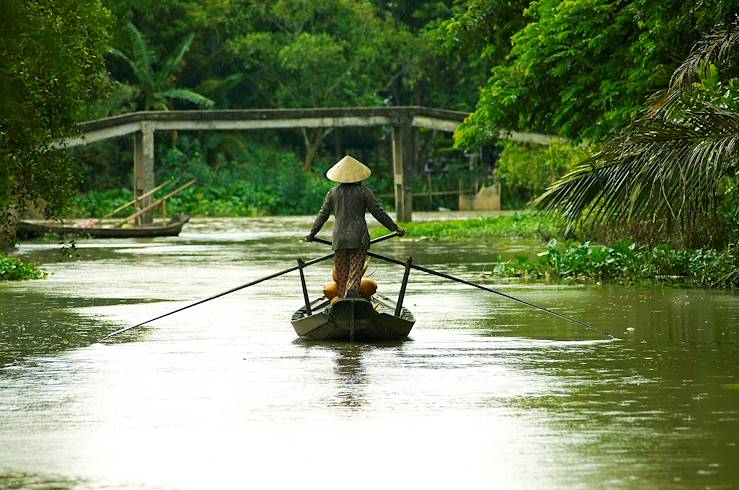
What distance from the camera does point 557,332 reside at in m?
16.9

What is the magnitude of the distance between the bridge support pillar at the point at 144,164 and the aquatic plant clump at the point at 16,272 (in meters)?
22.0

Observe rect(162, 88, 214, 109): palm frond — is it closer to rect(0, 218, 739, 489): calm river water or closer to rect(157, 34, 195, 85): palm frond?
rect(157, 34, 195, 85): palm frond

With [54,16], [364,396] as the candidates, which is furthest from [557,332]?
[54,16]

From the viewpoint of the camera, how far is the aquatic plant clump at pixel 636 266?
2233cm

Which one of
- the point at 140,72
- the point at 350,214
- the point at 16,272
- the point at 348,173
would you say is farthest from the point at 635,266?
the point at 140,72

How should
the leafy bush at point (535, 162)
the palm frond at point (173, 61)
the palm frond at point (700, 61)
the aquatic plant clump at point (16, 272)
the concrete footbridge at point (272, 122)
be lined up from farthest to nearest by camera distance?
the palm frond at point (173, 61)
the concrete footbridge at point (272, 122)
the leafy bush at point (535, 162)
the aquatic plant clump at point (16, 272)
the palm frond at point (700, 61)

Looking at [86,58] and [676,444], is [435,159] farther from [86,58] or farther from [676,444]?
[676,444]

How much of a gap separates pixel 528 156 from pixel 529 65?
17132 millimetres

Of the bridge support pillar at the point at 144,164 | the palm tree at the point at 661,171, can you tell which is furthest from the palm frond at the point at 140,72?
the palm tree at the point at 661,171

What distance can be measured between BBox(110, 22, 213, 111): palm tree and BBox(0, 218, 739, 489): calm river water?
3860 centimetres

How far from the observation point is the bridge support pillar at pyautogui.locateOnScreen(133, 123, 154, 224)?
49.2m

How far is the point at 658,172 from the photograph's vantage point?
58.9 feet

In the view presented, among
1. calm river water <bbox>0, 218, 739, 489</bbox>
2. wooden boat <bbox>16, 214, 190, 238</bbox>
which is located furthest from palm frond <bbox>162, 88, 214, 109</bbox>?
calm river water <bbox>0, 218, 739, 489</bbox>

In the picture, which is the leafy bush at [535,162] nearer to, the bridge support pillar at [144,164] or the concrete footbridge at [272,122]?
the concrete footbridge at [272,122]
